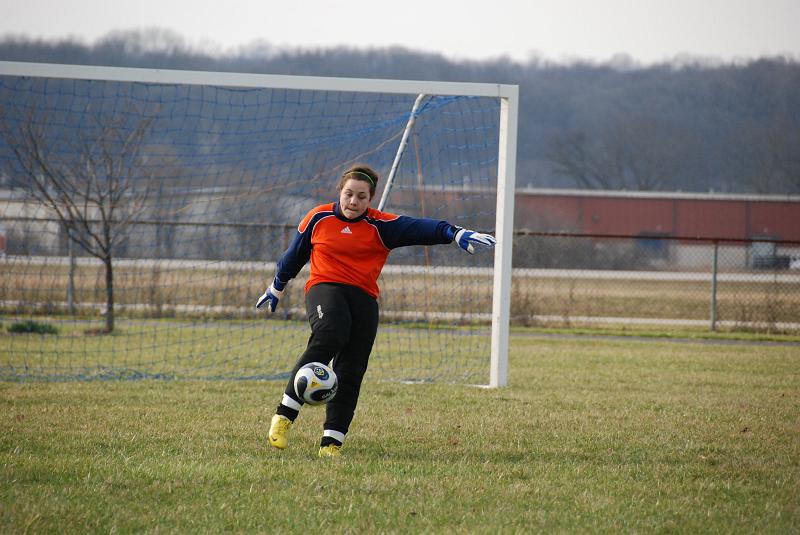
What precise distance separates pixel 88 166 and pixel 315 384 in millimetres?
10063

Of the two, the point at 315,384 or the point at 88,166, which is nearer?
the point at 315,384

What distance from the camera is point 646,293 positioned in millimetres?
23641

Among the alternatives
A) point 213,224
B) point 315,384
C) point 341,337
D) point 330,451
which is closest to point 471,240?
point 341,337

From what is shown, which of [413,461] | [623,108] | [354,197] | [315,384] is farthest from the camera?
[623,108]

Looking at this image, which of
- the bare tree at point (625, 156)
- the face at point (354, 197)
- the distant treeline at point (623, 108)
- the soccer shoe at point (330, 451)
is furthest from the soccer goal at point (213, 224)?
the bare tree at point (625, 156)

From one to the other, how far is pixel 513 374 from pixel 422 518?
600 cm

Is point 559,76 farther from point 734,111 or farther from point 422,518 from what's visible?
point 422,518

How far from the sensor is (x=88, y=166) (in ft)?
46.6

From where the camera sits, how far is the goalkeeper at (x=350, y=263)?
5.70 metres

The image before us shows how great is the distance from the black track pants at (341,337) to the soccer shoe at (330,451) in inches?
4.6

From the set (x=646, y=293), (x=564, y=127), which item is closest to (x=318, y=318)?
(x=646, y=293)

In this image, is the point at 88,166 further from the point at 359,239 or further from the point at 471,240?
the point at 471,240

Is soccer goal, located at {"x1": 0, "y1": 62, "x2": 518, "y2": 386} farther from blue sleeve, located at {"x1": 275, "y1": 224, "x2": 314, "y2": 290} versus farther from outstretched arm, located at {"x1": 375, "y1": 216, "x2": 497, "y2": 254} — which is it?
outstretched arm, located at {"x1": 375, "y1": 216, "x2": 497, "y2": 254}

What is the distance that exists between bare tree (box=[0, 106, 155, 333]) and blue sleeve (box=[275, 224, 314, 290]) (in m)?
7.50
